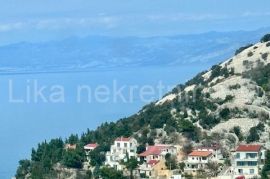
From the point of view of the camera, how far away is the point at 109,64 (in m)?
160

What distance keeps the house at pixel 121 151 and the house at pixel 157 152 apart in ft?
2.46

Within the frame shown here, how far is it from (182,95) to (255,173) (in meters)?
9.11

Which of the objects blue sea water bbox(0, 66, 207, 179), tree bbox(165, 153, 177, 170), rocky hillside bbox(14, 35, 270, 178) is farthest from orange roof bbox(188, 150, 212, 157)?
blue sea water bbox(0, 66, 207, 179)

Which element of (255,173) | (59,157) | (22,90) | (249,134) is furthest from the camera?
(22,90)

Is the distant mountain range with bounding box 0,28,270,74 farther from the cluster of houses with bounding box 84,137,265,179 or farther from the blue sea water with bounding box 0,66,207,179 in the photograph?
the cluster of houses with bounding box 84,137,265,179

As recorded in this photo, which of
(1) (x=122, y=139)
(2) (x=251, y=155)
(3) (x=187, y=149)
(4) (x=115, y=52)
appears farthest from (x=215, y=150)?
(4) (x=115, y=52)

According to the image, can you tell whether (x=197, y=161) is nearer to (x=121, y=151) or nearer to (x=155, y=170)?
(x=155, y=170)

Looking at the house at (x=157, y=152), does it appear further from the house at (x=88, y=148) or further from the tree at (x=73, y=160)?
the house at (x=88, y=148)

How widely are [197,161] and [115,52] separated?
137 m

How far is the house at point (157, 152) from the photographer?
30766mm

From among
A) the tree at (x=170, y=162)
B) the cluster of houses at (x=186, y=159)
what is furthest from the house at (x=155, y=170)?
the tree at (x=170, y=162)

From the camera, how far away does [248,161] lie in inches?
1148

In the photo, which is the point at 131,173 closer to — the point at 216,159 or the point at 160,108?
the point at 216,159

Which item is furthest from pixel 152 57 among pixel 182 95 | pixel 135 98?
pixel 182 95
